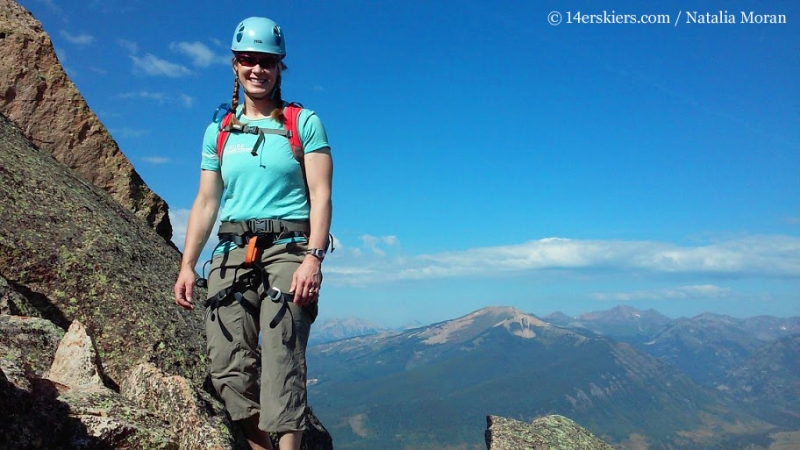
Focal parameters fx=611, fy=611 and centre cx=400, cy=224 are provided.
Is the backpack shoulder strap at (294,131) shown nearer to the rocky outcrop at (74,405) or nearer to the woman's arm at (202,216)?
the woman's arm at (202,216)

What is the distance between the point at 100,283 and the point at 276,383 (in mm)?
6022

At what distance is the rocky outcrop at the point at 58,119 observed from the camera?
16.5 metres

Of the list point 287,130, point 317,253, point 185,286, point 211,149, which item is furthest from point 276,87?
point 185,286

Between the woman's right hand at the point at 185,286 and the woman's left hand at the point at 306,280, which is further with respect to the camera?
the woman's right hand at the point at 185,286

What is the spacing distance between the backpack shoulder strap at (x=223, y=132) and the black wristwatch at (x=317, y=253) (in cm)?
169

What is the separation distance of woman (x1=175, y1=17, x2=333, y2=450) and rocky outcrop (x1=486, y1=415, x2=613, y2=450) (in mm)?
7989

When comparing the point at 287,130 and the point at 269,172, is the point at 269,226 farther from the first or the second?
the point at 287,130

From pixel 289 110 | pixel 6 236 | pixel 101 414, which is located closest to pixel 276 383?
pixel 101 414

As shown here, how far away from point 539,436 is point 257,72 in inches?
441

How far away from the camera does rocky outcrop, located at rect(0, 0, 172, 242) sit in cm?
1650

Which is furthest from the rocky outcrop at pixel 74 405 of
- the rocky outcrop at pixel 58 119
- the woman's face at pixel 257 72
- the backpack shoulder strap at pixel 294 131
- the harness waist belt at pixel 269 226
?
the rocky outcrop at pixel 58 119

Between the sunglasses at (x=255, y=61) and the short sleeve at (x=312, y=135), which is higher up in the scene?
the sunglasses at (x=255, y=61)

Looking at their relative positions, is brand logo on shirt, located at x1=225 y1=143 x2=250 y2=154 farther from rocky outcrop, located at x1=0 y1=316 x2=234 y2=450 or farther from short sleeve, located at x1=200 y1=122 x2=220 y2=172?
rocky outcrop, located at x1=0 y1=316 x2=234 y2=450

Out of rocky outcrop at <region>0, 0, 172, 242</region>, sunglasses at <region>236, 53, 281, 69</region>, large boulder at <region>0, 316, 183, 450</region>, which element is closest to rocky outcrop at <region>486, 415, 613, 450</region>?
large boulder at <region>0, 316, 183, 450</region>
